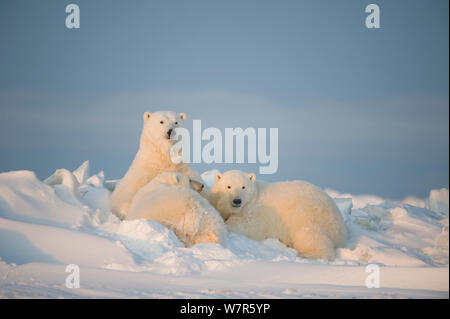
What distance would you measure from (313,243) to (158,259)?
2.60 metres

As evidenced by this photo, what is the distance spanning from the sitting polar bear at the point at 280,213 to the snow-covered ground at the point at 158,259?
27 cm

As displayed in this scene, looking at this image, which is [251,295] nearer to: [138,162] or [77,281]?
[77,281]

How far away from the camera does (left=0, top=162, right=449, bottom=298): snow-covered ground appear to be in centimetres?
420

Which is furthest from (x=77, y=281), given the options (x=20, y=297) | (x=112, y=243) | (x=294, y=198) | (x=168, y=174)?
(x=294, y=198)

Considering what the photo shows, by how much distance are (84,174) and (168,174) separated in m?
3.77

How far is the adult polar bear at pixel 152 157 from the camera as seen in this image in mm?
8453

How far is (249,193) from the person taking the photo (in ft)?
24.7

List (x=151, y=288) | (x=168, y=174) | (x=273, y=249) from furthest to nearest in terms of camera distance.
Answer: (x=168, y=174) → (x=273, y=249) → (x=151, y=288)

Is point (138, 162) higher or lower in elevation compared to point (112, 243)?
higher

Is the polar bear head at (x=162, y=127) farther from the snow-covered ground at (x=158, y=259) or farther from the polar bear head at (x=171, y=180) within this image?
the snow-covered ground at (x=158, y=259)

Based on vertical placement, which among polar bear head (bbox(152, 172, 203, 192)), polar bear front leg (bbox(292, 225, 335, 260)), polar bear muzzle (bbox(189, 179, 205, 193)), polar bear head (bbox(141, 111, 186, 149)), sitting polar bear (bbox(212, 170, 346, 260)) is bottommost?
polar bear front leg (bbox(292, 225, 335, 260))

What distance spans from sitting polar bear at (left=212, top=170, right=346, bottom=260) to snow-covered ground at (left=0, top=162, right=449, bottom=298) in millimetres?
274

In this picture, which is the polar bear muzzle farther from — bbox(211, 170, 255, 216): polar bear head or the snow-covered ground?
the snow-covered ground

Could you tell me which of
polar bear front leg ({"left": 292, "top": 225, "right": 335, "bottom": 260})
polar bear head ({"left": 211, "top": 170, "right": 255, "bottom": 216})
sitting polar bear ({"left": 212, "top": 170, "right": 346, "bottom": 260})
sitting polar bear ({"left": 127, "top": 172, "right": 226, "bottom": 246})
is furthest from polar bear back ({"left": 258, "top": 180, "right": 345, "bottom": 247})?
sitting polar bear ({"left": 127, "top": 172, "right": 226, "bottom": 246})
